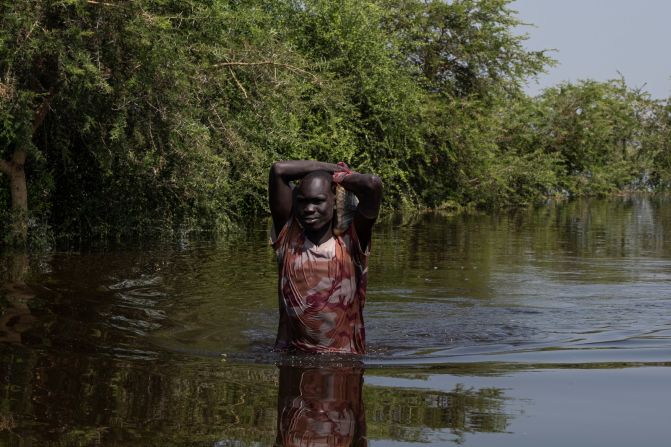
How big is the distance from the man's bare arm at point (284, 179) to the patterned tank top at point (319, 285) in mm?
101

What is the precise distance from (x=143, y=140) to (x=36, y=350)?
28.8ft

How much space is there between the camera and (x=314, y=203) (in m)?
7.13

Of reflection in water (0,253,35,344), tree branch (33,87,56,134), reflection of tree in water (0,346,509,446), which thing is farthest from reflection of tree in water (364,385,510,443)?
tree branch (33,87,56,134)

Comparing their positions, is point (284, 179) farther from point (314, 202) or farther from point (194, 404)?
point (194, 404)

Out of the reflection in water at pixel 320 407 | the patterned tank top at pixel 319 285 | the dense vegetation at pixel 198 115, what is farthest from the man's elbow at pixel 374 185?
the dense vegetation at pixel 198 115

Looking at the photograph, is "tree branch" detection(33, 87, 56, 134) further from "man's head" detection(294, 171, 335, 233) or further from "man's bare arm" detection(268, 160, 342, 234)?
"man's head" detection(294, 171, 335, 233)

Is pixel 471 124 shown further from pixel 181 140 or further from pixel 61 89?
pixel 61 89

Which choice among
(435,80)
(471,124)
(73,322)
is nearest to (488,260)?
(73,322)

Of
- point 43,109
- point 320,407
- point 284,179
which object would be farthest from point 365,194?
point 43,109

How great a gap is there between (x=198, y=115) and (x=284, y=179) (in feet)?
33.6

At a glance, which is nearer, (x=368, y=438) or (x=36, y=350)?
(x=368, y=438)

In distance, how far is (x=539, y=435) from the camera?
5277 mm

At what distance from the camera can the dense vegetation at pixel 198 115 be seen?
1509 cm

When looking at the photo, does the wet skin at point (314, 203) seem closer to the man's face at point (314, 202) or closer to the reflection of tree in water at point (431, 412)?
the man's face at point (314, 202)
